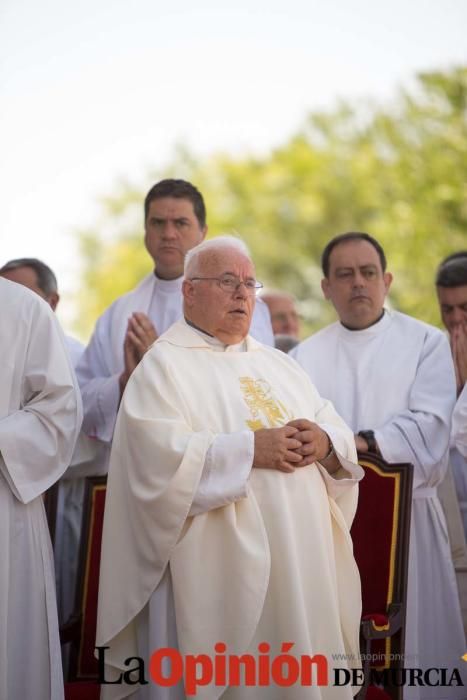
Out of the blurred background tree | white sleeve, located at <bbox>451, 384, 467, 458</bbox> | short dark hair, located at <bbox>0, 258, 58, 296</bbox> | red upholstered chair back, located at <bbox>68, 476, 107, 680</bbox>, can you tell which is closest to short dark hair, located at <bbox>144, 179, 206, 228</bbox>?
short dark hair, located at <bbox>0, 258, 58, 296</bbox>

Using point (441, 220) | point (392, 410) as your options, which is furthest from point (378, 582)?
point (441, 220)

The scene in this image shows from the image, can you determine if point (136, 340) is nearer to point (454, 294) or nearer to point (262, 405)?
point (262, 405)

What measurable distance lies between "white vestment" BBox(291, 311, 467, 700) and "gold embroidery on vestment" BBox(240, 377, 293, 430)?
1.14 m

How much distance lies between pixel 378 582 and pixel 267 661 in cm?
101

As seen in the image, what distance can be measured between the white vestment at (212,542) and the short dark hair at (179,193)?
2035 millimetres

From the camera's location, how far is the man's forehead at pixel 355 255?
643cm

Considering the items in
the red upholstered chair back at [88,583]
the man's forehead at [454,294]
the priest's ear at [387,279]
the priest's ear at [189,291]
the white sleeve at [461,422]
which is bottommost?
the red upholstered chair back at [88,583]

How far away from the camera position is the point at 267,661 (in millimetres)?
4387

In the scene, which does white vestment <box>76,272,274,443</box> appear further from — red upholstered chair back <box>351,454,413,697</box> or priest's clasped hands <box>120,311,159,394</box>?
red upholstered chair back <box>351,454,413,697</box>

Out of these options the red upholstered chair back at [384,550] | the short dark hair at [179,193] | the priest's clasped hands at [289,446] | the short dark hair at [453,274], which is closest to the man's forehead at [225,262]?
the priest's clasped hands at [289,446]

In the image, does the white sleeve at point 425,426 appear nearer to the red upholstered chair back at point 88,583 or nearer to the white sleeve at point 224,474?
the white sleeve at point 224,474

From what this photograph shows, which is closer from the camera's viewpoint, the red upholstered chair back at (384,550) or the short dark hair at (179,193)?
the red upholstered chair back at (384,550)

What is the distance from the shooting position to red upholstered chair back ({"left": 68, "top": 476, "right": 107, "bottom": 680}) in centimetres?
532

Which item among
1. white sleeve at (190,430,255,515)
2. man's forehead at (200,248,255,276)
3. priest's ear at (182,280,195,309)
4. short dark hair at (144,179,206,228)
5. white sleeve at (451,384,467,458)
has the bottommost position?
white sleeve at (190,430,255,515)
